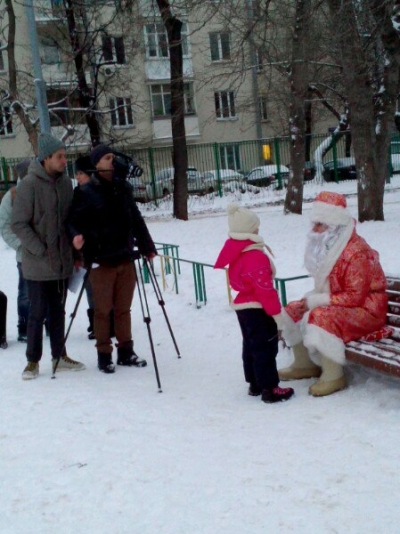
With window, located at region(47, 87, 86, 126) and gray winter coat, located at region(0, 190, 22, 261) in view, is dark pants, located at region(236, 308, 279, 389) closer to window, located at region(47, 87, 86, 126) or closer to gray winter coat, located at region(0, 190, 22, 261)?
gray winter coat, located at region(0, 190, 22, 261)

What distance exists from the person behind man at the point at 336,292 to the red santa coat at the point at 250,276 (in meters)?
→ 0.35

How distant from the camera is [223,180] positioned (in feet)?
98.7

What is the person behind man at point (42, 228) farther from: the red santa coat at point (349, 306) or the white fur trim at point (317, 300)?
the red santa coat at point (349, 306)

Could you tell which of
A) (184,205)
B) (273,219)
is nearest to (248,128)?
(184,205)

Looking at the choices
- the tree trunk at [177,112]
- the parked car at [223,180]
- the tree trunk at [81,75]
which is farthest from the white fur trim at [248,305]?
the parked car at [223,180]

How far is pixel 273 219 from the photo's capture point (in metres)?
17.1

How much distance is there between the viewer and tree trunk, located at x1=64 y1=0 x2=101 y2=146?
68.6 ft

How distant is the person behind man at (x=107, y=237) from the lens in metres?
5.71

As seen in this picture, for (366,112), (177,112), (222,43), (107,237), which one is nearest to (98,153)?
(107,237)

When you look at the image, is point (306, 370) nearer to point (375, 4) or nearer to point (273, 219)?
point (375, 4)

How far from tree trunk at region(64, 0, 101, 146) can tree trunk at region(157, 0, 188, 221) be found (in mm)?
3085

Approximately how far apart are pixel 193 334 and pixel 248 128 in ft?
114

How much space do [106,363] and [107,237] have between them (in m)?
1.12

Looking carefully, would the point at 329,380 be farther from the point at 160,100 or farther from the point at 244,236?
the point at 160,100
